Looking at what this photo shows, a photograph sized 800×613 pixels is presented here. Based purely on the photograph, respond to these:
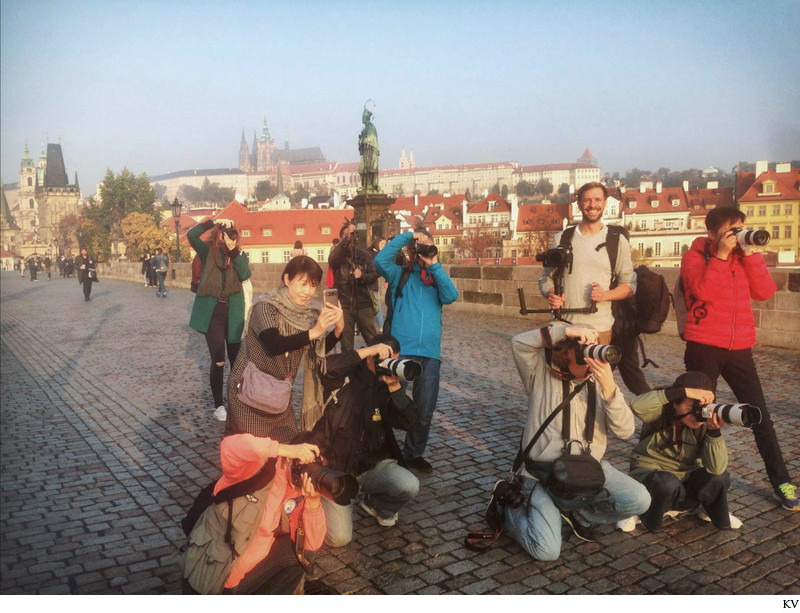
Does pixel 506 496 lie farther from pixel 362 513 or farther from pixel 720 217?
pixel 720 217

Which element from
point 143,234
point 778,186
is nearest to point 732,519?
point 778,186

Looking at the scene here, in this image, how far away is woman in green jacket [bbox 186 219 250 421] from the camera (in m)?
6.01

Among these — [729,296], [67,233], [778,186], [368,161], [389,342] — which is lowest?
[389,342]

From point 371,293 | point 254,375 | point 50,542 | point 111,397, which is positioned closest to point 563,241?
point 254,375

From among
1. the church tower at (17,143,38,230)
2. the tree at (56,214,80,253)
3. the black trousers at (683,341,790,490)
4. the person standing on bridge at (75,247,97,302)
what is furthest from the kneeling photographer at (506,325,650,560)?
the person standing on bridge at (75,247,97,302)

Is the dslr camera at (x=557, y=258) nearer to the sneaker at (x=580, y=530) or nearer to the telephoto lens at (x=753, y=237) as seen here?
the telephoto lens at (x=753, y=237)

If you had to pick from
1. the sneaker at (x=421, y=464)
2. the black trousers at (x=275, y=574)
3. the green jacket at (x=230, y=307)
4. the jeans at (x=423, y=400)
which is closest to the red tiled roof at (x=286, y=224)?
the green jacket at (x=230, y=307)

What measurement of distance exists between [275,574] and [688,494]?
2.12 m

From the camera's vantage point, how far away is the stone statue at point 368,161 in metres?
16.7

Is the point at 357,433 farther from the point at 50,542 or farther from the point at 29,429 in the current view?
the point at 29,429

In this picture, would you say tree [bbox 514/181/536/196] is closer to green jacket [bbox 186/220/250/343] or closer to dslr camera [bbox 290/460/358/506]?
green jacket [bbox 186/220/250/343]

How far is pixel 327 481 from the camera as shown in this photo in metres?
2.78

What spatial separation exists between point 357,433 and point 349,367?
318mm

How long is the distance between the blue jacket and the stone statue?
39.0ft
